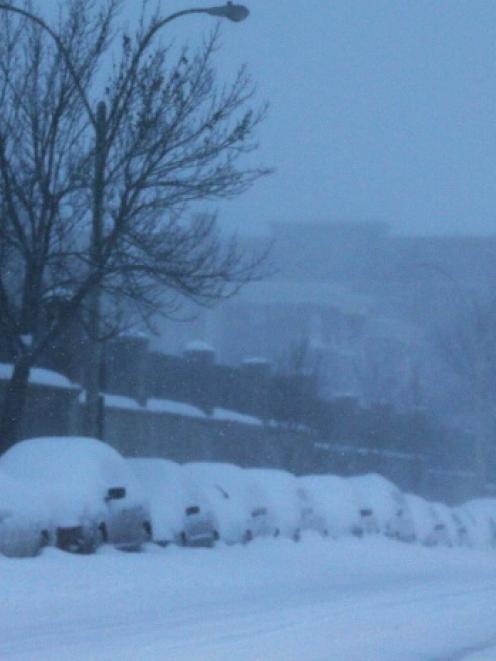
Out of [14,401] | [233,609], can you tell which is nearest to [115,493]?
[233,609]

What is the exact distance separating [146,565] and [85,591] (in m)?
2.51

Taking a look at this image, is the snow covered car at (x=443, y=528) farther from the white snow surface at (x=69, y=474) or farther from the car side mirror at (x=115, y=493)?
the car side mirror at (x=115, y=493)

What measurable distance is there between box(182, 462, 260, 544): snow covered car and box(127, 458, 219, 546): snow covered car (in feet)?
1.05

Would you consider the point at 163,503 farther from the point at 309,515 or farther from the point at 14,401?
the point at 309,515

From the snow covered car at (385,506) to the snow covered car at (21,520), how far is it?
13161 mm

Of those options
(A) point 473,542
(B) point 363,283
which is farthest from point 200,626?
(B) point 363,283

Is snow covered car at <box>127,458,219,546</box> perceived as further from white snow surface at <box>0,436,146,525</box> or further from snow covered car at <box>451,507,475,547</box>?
snow covered car at <box>451,507,475,547</box>

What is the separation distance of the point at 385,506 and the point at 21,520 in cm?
1517

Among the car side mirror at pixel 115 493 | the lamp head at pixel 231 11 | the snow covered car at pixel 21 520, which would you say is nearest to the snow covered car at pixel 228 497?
the car side mirror at pixel 115 493

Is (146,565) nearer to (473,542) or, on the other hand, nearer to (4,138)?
(4,138)

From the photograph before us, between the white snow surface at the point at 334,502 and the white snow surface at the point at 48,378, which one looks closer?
the white snow surface at the point at 334,502

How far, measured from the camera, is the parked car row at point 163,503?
16656 millimetres

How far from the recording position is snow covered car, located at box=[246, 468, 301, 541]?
79.0ft

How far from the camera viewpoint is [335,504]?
1075 inches
